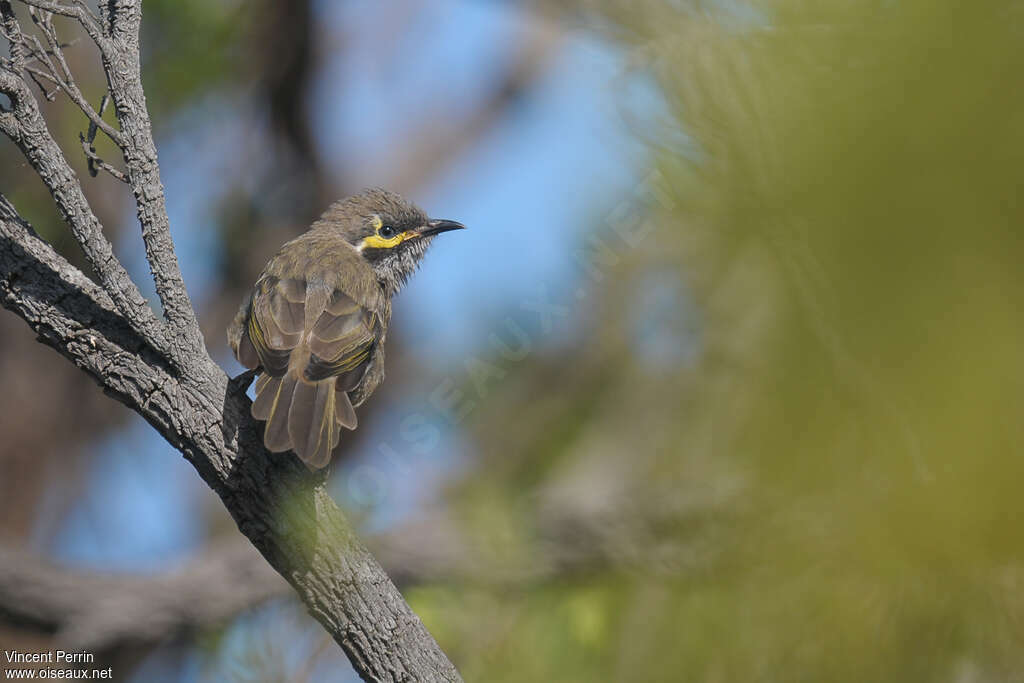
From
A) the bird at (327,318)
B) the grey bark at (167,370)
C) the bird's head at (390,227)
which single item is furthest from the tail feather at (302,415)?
the bird's head at (390,227)

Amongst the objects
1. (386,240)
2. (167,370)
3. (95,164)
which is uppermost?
(95,164)

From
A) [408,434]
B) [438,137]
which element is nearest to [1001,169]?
[408,434]

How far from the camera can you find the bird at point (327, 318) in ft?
10.8

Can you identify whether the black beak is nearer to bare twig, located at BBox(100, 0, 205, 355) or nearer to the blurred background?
the blurred background

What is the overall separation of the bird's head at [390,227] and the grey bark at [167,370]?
2.62 m

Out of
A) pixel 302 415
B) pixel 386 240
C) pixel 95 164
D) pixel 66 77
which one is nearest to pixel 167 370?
pixel 302 415

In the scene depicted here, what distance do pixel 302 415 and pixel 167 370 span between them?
0.48 meters

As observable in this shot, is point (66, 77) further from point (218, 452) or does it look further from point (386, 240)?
point (386, 240)

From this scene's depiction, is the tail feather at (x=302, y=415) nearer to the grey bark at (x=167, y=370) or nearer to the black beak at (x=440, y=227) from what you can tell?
the grey bark at (x=167, y=370)

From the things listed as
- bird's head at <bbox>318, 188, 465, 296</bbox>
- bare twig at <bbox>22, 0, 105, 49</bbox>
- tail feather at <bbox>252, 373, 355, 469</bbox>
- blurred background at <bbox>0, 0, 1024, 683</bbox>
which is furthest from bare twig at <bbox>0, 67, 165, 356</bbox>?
bird's head at <bbox>318, 188, 465, 296</bbox>

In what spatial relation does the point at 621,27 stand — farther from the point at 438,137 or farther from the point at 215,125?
the point at 438,137

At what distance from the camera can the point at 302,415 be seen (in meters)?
3.18

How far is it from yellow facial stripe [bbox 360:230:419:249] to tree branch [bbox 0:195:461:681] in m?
2.66

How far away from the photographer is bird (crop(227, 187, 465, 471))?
3.28 metres
